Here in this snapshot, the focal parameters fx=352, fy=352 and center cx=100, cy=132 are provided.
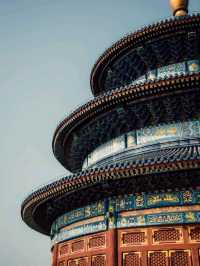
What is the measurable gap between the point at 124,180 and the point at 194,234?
283 centimetres

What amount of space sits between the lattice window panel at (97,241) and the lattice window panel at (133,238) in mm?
811

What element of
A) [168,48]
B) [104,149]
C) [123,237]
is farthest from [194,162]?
[168,48]

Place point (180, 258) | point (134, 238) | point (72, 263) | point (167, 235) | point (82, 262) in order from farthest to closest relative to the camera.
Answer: point (72, 263) < point (82, 262) < point (134, 238) < point (167, 235) < point (180, 258)

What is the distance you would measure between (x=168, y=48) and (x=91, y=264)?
10512 millimetres

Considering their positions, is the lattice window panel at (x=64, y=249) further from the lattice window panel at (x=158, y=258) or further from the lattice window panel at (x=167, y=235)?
the lattice window panel at (x=167, y=235)

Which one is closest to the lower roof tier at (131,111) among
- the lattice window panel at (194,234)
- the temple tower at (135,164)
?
the temple tower at (135,164)

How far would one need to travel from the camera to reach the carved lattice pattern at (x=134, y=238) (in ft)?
38.1

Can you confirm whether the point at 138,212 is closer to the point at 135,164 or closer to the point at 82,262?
the point at 135,164

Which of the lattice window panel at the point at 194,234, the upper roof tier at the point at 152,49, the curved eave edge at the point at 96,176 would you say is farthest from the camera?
the upper roof tier at the point at 152,49

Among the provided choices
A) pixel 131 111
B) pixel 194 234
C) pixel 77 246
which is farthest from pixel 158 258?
pixel 131 111

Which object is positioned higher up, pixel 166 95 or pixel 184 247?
pixel 166 95

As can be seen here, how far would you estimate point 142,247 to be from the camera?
11.5 metres

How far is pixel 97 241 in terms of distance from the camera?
40.9ft

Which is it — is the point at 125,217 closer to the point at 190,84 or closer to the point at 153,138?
the point at 153,138
